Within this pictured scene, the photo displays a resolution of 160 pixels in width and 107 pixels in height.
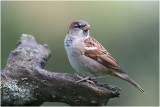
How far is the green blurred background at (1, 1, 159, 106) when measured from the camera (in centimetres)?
562

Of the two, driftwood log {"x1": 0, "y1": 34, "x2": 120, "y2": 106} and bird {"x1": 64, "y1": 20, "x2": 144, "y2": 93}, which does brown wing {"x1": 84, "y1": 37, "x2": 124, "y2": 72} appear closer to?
bird {"x1": 64, "y1": 20, "x2": 144, "y2": 93}

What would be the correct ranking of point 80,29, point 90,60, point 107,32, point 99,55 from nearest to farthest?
point 90,60 → point 99,55 → point 80,29 → point 107,32

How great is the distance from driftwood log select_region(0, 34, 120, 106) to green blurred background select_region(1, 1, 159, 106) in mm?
2436

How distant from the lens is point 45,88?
9.47 ft

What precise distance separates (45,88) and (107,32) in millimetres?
3550

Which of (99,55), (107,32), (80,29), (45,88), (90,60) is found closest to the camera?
(45,88)

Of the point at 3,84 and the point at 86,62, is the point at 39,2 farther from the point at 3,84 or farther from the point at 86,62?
the point at 3,84

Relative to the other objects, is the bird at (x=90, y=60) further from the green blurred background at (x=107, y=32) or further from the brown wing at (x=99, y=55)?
the green blurred background at (x=107, y=32)

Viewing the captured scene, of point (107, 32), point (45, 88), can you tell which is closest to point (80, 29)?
point (45, 88)

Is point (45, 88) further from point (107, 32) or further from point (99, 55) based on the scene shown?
point (107, 32)

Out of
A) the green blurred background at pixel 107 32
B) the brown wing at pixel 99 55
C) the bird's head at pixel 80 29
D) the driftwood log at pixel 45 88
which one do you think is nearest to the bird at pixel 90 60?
the brown wing at pixel 99 55

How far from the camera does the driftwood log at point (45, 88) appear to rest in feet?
9.18

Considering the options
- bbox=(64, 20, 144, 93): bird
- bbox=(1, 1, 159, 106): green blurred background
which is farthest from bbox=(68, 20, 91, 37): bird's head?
bbox=(1, 1, 159, 106): green blurred background

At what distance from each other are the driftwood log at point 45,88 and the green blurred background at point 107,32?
2436 millimetres
